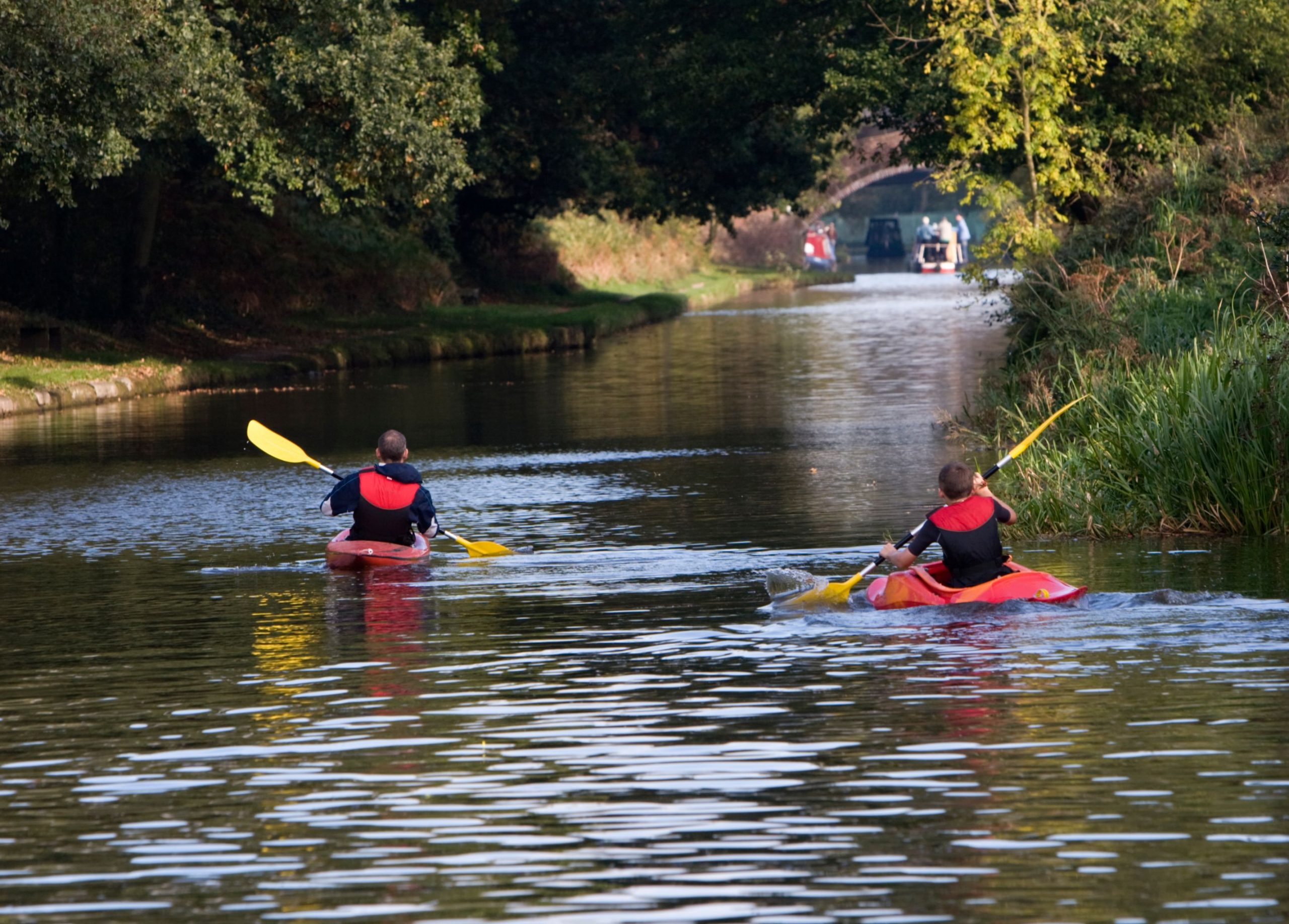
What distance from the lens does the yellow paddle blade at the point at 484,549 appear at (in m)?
17.9

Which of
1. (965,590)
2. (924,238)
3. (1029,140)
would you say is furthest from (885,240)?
(965,590)

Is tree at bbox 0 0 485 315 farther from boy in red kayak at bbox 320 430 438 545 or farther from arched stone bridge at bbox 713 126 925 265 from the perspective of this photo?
arched stone bridge at bbox 713 126 925 265

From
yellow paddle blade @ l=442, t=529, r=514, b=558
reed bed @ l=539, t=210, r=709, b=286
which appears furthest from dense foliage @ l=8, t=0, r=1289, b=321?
reed bed @ l=539, t=210, r=709, b=286

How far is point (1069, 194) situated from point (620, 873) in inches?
1013

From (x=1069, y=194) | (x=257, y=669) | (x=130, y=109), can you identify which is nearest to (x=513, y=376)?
(x=130, y=109)

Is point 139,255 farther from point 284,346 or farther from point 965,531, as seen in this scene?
point 965,531

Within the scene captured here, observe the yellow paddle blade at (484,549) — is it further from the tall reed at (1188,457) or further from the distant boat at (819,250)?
the distant boat at (819,250)

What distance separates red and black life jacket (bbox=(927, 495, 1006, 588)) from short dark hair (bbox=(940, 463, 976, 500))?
6 centimetres

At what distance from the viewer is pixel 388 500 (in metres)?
17.5

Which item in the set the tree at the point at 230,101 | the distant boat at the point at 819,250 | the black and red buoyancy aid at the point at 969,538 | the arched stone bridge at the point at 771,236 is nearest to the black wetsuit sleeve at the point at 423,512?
the black and red buoyancy aid at the point at 969,538

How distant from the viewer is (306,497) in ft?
76.3

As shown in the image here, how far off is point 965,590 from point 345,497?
6.01 meters

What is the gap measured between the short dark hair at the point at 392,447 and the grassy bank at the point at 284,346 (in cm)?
1896

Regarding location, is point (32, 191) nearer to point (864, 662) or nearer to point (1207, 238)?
point (1207, 238)
